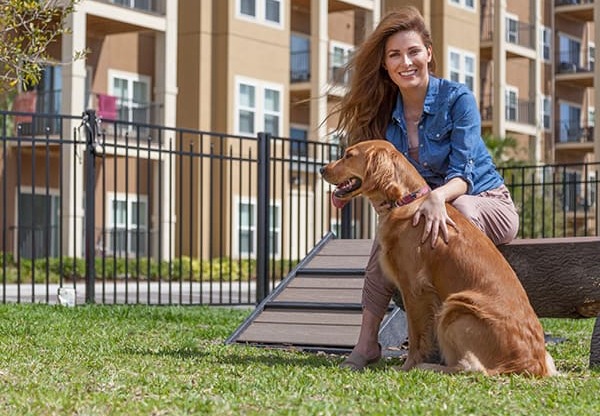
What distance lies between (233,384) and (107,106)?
72.3 feet

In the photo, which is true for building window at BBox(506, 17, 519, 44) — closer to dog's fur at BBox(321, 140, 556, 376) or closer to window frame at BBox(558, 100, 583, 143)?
window frame at BBox(558, 100, 583, 143)

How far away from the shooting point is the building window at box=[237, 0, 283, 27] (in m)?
30.4

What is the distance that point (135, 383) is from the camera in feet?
18.1

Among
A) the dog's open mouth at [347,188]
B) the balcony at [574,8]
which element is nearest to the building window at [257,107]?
the balcony at [574,8]

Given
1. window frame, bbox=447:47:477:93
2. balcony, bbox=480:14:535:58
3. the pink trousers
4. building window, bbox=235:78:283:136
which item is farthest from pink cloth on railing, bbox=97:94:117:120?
the pink trousers

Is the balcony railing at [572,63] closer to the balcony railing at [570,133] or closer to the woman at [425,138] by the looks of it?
the balcony railing at [570,133]

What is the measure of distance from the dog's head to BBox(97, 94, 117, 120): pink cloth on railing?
21.0 meters

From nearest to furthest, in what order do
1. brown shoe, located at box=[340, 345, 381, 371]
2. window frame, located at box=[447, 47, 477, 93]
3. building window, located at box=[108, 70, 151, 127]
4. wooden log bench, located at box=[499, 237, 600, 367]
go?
brown shoe, located at box=[340, 345, 381, 371] < wooden log bench, located at box=[499, 237, 600, 367] < building window, located at box=[108, 70, 151, 127] < window frame, located at box=[447, 47, 477, 93]

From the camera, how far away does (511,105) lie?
4284cm

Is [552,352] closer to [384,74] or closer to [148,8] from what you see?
[384,74]

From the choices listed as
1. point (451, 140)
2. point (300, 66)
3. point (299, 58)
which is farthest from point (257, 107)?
point (451, 140)

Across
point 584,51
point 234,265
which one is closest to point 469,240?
point 234,265

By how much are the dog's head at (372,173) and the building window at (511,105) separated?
3697cm

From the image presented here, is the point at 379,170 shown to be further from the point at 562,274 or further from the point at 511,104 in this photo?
the point at 511,104
